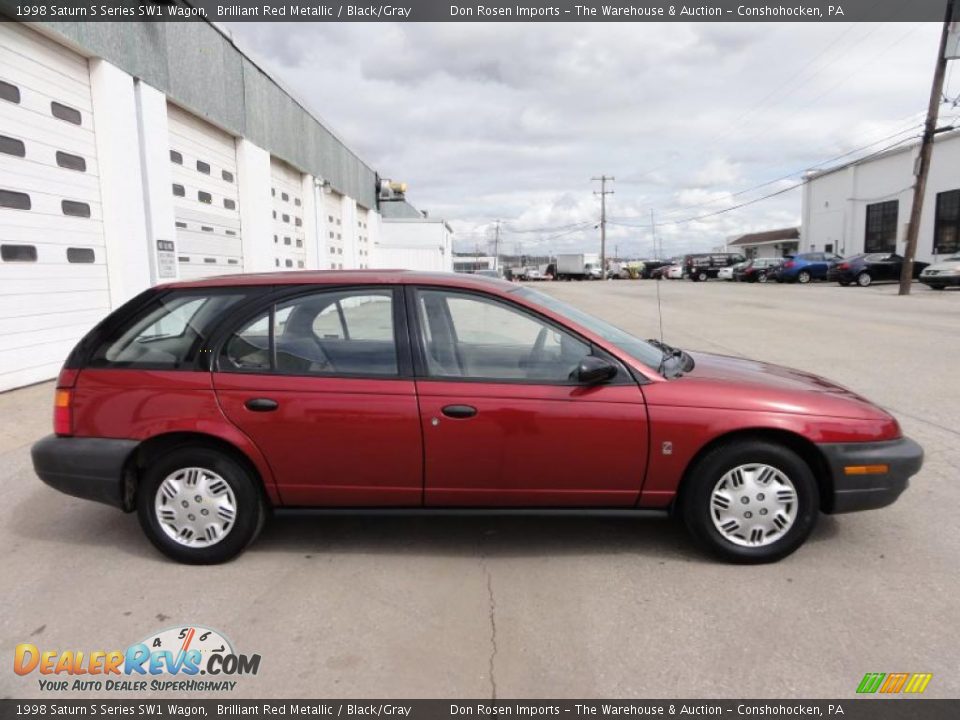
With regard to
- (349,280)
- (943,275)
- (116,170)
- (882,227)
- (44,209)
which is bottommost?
(943,275)

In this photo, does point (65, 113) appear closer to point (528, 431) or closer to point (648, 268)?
point (528, 431)

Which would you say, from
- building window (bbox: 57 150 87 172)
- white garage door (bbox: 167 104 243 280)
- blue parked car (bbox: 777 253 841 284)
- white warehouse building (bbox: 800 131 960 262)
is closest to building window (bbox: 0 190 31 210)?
building window (bbox: 57 150 87 172)

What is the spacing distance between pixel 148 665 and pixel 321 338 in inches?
67.6

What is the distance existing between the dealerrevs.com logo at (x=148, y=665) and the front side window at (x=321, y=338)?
4.41 feet

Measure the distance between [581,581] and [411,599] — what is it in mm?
869

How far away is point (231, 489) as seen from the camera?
3.24 metres

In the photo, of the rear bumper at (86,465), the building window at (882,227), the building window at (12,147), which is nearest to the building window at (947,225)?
the building window at (882,227)

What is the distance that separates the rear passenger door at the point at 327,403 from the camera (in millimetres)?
3164

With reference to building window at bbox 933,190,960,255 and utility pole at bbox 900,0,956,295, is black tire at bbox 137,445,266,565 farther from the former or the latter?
building window at bbox 933,190,960,255

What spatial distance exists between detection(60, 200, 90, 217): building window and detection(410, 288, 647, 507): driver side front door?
6801 millimetres

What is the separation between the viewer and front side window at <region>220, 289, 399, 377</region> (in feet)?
10.8

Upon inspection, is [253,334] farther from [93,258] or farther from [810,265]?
[810,265]

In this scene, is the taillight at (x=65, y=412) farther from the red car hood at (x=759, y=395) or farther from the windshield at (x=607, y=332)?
the red car hood at (x=759, y=395)

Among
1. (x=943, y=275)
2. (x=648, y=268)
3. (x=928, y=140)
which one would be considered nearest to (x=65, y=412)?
(x=928, y=140)
